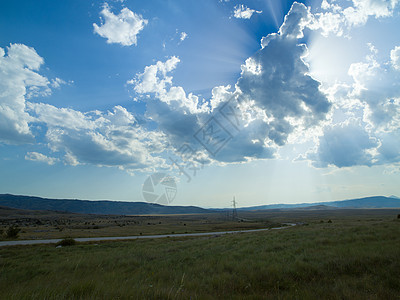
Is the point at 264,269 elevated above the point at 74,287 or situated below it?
below

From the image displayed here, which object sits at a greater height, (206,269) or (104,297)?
(104,297)

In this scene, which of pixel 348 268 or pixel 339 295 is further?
pixel 348 268

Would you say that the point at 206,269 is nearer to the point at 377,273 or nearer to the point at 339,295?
the point at 339,295

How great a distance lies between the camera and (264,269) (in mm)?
8273

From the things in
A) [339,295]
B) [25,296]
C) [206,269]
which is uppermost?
[25,296]

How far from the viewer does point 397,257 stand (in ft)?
27.3

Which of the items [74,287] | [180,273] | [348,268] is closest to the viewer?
[74,287]

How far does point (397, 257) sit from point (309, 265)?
10.7 feet

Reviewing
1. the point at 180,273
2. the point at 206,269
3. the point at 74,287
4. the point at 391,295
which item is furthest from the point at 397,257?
the point at 74,287

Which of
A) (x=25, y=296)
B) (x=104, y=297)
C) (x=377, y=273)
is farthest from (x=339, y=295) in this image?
(x=25, y=296)

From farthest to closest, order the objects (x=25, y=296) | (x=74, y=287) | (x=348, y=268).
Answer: (x=348, y=268), (x=74, y=287), (x=25, y=296)

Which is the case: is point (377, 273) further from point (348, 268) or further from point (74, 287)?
point (74, 287)

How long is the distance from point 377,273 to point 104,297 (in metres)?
8.04

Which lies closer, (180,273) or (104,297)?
(104,297)
